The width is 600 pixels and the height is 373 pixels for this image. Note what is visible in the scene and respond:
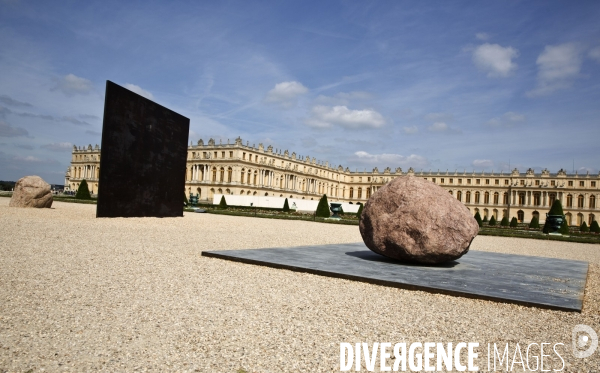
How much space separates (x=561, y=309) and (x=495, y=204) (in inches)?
3141

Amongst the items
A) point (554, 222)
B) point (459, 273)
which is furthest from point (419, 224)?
point (554, 222)

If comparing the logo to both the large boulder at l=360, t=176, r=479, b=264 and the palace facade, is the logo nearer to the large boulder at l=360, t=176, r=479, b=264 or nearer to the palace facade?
the large boulder at l=360, t=176, r=479, b=264

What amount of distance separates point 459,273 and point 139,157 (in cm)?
1336

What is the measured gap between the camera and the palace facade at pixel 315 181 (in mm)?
69000

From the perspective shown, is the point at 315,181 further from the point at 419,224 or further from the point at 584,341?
the point at 584,341

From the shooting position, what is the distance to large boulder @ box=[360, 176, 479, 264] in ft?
26.4

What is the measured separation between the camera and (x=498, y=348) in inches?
161

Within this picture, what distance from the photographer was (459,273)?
26.1 ft

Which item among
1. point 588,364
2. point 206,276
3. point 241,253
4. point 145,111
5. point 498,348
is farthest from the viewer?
point 145,111

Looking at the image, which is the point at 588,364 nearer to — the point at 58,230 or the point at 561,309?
the point at 561,309

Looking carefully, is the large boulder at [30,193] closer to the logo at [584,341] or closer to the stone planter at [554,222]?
the logo at [584,341]

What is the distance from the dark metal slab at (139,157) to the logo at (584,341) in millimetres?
14381

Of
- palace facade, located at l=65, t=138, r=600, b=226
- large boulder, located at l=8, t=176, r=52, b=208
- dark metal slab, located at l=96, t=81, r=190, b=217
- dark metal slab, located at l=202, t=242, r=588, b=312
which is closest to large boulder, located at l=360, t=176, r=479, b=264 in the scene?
dark metal slab, located at l=202, t=242, r=588, b=312

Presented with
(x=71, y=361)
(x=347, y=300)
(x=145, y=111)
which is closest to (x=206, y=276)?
(x=347, y=300)
